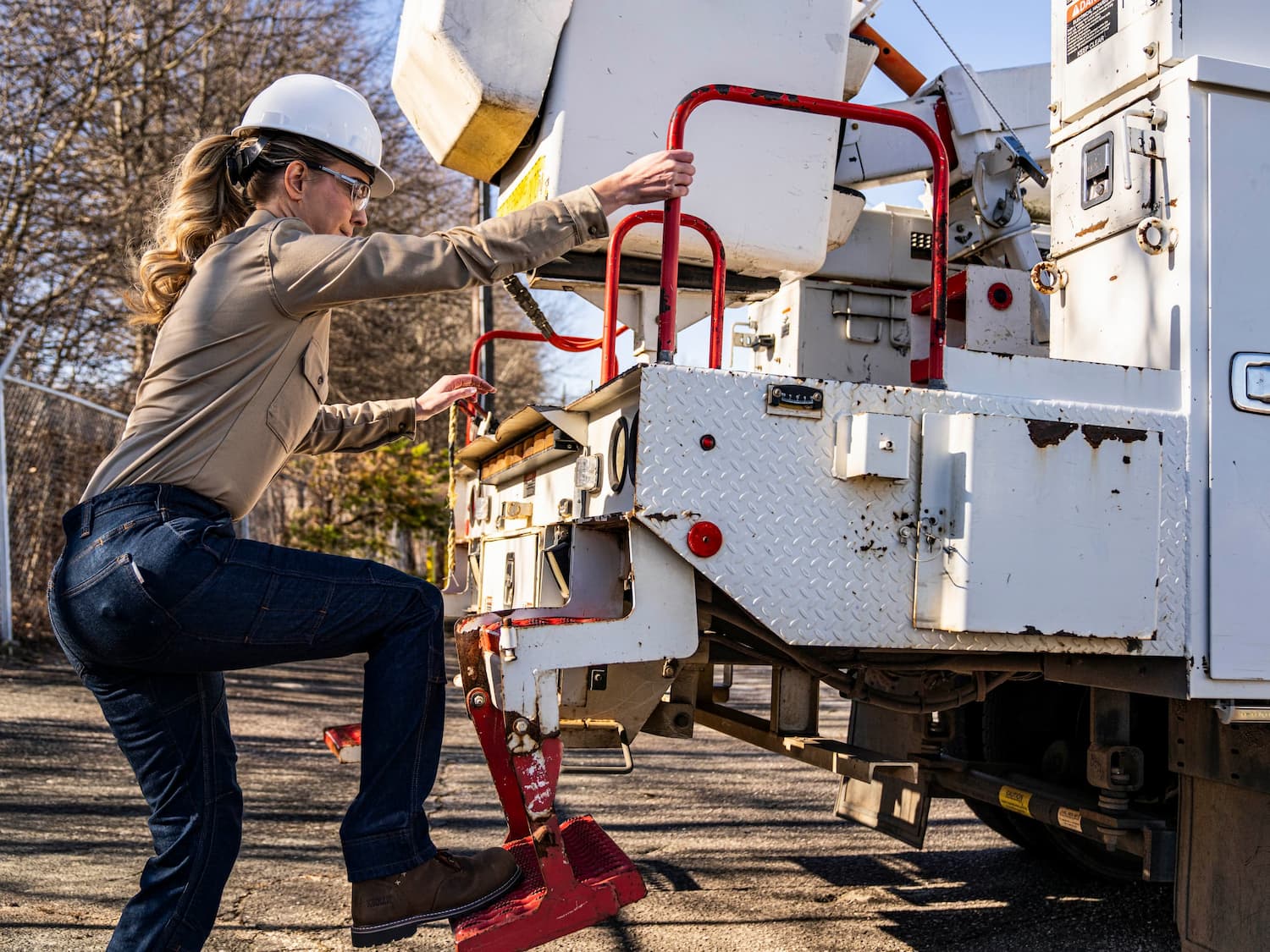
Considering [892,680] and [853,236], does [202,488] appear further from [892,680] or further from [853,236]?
[853,236]

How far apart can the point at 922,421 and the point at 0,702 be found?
20.7 feet

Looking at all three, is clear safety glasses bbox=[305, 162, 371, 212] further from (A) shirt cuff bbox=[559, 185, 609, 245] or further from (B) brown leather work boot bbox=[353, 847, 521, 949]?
(B) brown leather work boot bbox=[353, 847, 521, 949]

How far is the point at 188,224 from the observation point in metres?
2.56

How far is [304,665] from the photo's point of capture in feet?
36.4

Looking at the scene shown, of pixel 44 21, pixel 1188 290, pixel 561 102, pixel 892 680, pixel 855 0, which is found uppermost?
pixel 44 21

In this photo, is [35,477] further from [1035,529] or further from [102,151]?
[1035,529]

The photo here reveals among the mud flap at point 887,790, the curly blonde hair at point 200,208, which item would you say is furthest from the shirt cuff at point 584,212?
the mud flap at point 887,790

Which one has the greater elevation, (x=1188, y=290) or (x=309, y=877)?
(x=1188, y=290)

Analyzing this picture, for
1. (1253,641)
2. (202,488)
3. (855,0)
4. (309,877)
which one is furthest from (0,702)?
(1253,641)

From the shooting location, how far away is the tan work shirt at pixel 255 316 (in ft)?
7.55

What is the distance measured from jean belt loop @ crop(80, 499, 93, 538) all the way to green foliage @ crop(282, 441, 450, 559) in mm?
13433

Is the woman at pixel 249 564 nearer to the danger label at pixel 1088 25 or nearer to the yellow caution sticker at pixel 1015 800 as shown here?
the danger label at pixel 1088 25

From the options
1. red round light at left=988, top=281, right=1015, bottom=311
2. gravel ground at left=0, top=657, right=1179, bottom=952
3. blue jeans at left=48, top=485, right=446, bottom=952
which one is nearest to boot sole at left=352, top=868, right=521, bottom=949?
blue jeans at left=48, top=485, right=446, bottom=952

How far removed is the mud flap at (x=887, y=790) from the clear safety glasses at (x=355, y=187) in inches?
89.8
